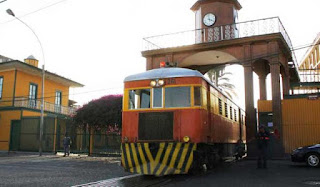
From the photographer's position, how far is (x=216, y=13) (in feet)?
67.6

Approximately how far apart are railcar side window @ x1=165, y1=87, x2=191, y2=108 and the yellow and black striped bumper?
1273mm

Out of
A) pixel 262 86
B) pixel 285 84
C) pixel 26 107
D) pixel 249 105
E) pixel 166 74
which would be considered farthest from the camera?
pixel 26 107

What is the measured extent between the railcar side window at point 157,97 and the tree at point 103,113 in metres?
12.4

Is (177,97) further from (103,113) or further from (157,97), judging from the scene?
(103,113)

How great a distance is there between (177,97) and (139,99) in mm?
1296

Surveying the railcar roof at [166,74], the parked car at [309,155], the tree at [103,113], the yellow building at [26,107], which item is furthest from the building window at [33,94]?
the parked car at [309,155]

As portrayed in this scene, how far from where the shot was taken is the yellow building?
25422mm

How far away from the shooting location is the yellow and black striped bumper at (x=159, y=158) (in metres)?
9.17

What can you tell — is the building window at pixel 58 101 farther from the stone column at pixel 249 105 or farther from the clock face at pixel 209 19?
the stone column at pixel 249 105

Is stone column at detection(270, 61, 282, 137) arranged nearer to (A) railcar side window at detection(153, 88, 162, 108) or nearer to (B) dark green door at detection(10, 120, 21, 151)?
(A) railcar side window at detection(153, 88, 162, 108)

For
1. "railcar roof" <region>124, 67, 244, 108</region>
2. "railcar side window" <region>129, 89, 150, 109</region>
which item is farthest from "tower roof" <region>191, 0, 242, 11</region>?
"railcar side window" <region>129, 89, 150, 109</region>

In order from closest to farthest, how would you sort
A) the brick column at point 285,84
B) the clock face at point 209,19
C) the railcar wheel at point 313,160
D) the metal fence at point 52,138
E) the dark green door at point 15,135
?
the railcar wheel at point 313,160, the clock face at point 209,19, the brick column at point 285,84, the metal fence at point 52,138, the dark green door at point 15,135

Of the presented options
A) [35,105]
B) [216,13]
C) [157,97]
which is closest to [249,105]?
[216,13]

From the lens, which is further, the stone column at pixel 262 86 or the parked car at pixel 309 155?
the stone column at pixel 262 86
